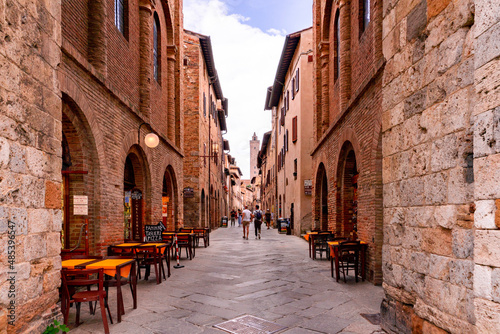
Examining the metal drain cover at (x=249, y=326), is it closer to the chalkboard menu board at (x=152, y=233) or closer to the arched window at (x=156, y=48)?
the chalkboard menu board at (x=152, y=233)

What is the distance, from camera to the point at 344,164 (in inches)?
405

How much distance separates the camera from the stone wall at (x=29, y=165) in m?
3.30

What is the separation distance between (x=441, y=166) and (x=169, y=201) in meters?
11.8

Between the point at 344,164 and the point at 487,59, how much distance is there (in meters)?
7.82

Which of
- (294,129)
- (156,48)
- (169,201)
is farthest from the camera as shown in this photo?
(294,129)

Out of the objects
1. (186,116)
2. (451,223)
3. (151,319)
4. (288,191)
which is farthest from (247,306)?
(288,191)

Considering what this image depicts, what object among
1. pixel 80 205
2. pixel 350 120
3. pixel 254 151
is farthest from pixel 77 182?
pixel 254 151

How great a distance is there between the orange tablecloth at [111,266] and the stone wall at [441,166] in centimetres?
325

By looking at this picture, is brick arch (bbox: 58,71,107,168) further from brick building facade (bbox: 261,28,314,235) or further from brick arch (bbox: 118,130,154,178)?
brick building facade (bbox: 261,28,314,235)

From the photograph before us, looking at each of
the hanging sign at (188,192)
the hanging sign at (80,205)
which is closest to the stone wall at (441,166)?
the hanging sign at (80,205)

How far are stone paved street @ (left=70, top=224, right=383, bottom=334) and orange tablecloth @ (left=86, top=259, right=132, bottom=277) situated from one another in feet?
1.83

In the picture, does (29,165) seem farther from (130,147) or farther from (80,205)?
(130,147)

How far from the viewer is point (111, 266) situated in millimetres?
4582

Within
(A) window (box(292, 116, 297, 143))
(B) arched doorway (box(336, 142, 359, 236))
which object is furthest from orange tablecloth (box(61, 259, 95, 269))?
(A) window (box(292, 116, 297, 143))
